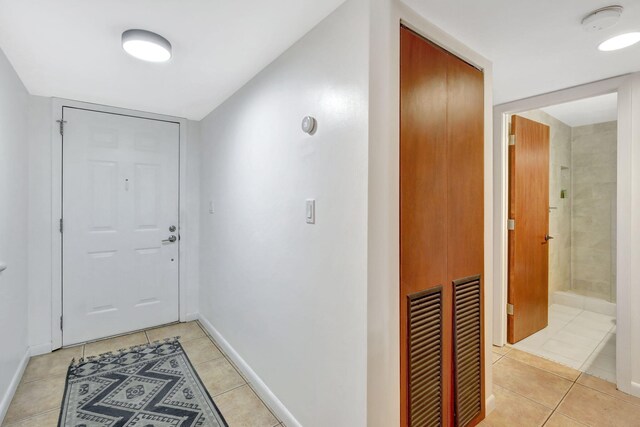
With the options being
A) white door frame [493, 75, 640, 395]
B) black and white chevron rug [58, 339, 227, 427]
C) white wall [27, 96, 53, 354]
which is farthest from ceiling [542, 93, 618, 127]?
white wall [27, 96, 53, 354]

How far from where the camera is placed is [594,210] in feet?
13.3

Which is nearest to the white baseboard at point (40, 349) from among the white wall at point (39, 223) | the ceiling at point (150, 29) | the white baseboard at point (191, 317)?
the white wall at point (39, 223)

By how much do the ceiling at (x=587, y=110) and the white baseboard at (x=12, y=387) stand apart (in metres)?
5.04

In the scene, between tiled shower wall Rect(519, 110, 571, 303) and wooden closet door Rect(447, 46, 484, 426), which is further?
tiled shower wall Rect(519, 110, 571, 303)

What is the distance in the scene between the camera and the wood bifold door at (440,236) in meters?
1.40

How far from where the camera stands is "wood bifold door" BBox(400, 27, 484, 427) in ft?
4.60

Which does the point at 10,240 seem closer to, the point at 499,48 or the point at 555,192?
the point at 499,48

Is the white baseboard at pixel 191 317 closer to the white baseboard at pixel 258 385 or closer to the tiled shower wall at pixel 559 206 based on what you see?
the white baseboard at pixel 258 385

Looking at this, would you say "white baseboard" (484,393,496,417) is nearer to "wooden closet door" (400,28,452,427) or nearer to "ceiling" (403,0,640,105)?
"wooden closet door" (400,28,452,427)

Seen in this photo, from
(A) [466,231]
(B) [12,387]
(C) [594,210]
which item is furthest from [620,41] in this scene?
(B) [12,387]

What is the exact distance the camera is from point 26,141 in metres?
2.52

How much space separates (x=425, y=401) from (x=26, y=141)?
11.4ft

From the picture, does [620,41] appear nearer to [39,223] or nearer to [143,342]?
[143,342]

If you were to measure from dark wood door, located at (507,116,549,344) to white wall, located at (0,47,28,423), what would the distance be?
383cm
